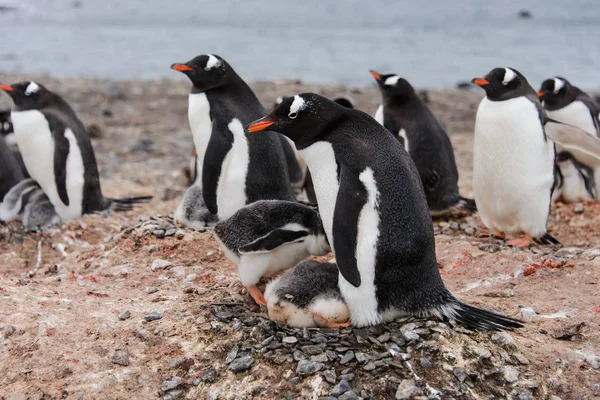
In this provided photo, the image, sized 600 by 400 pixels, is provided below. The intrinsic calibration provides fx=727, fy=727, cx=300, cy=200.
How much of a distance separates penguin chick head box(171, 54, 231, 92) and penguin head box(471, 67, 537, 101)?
202 cm

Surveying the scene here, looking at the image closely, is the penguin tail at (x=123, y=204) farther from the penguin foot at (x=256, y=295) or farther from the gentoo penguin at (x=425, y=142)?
the penguin foot at (x=256, y=295)

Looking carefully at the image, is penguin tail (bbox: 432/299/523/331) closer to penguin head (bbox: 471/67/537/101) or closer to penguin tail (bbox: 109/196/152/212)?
penguin head (bbox: 471/67/537/101)

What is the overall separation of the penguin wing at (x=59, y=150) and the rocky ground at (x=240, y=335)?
89 centimetres

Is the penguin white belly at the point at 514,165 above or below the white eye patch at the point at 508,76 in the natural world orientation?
below

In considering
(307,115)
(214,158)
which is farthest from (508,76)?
(307,115)

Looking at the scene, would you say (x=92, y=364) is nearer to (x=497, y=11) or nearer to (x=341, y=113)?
A: (x=341, y=113)

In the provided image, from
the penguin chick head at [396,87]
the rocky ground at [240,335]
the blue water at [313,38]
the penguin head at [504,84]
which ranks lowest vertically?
the blue water at [313,38]

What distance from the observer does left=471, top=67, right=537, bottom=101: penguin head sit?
5.83 meters

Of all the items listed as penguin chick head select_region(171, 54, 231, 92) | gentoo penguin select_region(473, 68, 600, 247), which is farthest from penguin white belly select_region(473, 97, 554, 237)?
penguin chick head select_region(171, 54, 231, 92)

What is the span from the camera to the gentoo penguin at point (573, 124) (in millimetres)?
7332

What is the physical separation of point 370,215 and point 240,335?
2.90 ft

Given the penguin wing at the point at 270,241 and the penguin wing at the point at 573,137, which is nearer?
the penguin wing at the point at 270,241

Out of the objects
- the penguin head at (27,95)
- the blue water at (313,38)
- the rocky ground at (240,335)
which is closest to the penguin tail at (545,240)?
the rocky ground at (240,335)

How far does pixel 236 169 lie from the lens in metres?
5.38
